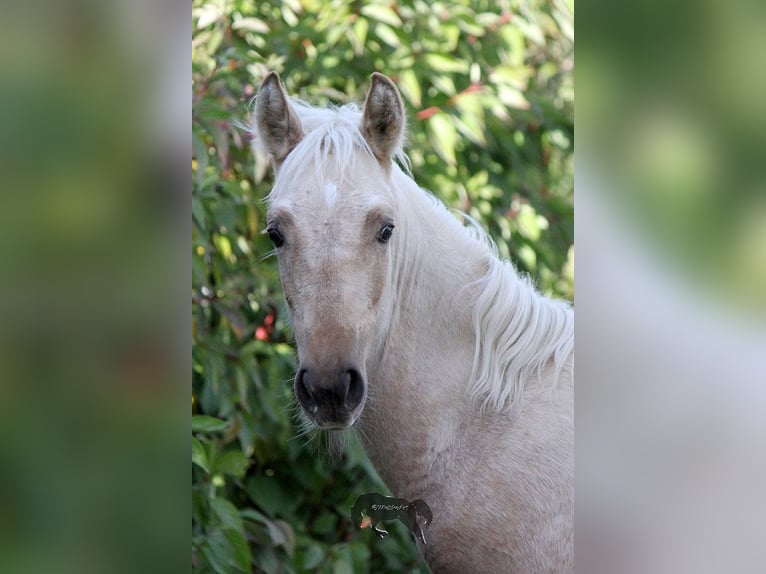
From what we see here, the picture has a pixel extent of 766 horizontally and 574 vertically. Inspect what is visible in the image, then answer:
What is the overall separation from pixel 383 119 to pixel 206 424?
2.08 ft

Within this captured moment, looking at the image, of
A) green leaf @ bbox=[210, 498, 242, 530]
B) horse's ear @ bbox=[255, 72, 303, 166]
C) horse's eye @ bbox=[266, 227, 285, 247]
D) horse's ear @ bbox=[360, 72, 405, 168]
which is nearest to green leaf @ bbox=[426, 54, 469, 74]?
horse's ear @ bbox=[360, 72, 405, 168]

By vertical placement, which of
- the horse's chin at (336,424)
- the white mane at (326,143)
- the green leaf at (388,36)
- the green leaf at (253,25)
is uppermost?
the green leaf at (388,36)

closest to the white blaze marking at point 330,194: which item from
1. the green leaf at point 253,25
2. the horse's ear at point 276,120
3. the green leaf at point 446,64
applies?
the horse's ear at point 276,120

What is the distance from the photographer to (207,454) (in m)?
1.44

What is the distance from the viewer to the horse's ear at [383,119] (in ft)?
4.09

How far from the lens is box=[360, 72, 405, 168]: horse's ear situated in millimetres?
1246

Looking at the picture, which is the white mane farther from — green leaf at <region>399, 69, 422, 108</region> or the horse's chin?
the horse's chin

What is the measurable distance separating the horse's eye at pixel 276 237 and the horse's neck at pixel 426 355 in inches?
8.3
